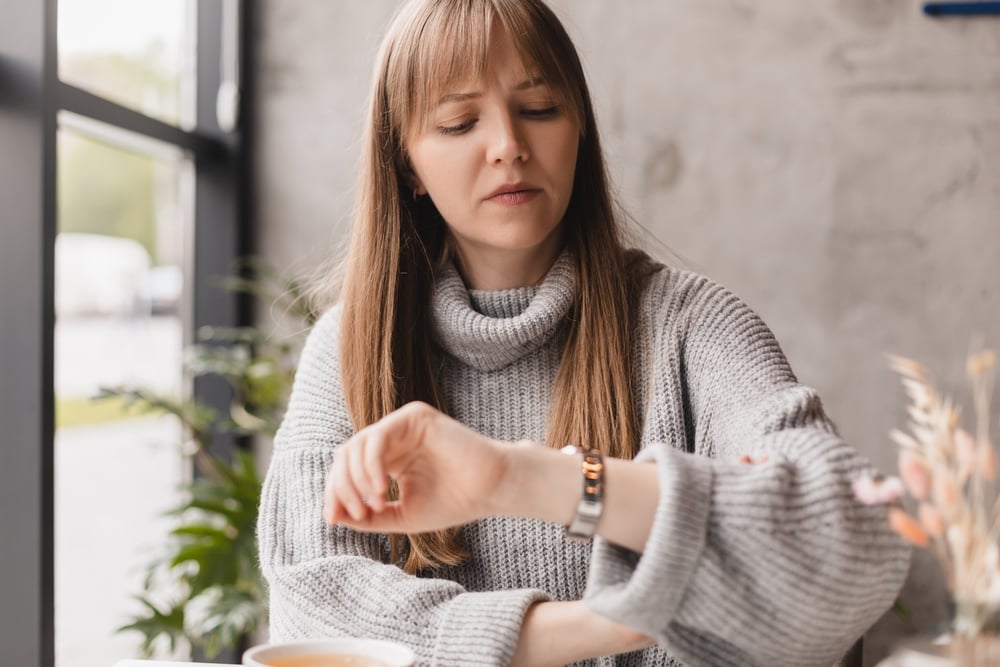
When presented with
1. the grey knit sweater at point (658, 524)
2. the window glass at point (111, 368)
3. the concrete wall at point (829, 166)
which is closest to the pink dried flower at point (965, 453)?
the grey knit sweater at point (658, 524)

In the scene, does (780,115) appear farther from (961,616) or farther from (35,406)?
(961,616)

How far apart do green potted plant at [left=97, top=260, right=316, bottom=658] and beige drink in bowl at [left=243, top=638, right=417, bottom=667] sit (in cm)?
126

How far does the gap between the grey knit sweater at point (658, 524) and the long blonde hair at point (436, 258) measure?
3 centimetres

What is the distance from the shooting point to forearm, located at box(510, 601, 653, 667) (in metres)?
0.97

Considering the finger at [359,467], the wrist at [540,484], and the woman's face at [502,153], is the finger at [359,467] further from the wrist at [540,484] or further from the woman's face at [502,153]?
the woman's face at [502,153]

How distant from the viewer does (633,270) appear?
1.42 m

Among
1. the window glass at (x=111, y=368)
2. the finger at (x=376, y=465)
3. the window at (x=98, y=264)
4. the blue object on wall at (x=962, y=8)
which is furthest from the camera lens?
the blue object on wall at (x=962, y=8)

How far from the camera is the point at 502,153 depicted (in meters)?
1.21

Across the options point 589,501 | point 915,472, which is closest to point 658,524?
point 589,501

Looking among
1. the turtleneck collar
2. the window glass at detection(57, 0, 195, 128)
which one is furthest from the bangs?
the window glass at detection(57, 0, 195, 128)

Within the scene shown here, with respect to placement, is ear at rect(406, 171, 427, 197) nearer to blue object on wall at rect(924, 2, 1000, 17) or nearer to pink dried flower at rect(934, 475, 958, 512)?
pink dried flower at rect(934, 475, 958, 512)

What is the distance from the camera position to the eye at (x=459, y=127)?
1265 mm

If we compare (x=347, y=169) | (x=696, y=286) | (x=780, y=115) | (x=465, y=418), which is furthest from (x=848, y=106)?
(x=465, y=418)

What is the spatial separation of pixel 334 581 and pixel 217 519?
174cm
